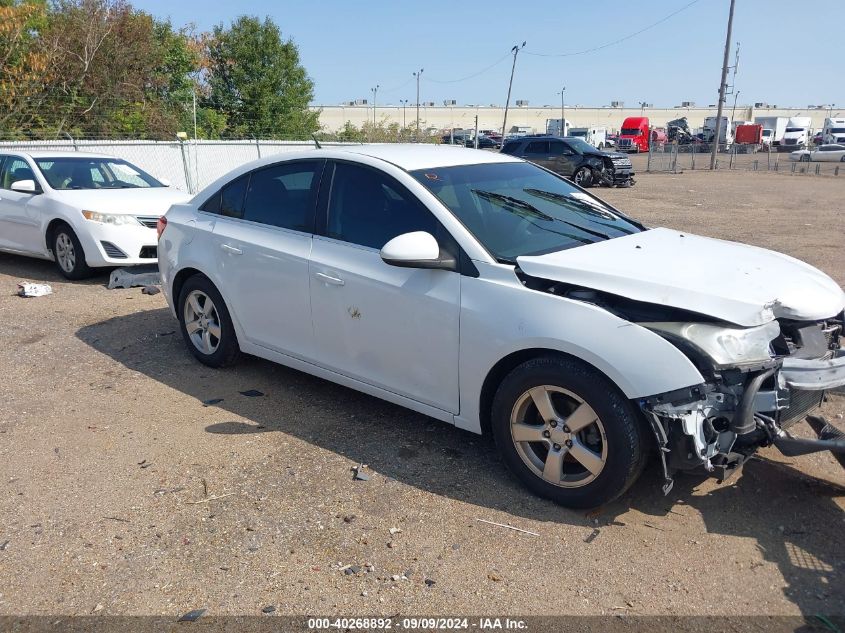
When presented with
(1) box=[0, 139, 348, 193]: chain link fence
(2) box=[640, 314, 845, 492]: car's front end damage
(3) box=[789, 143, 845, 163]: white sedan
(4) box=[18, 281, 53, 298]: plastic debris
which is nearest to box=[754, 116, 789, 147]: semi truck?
(3) box=[789, 143, 845, 163]: white sedan

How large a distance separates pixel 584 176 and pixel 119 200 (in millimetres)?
18996

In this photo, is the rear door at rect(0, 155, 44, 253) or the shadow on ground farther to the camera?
the rear door at rect(0, 155, 44, 253)

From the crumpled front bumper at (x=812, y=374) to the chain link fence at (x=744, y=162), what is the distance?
33281 mm

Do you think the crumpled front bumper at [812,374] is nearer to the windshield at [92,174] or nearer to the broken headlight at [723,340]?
the broken headlight at [723,340]

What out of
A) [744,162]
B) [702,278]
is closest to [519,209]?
[702,278]

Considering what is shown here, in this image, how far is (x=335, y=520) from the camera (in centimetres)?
352

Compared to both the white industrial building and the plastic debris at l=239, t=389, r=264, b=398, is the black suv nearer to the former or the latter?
the plastic debris at l=239, t=389, r=264, b=398

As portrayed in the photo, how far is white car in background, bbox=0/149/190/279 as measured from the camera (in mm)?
8477

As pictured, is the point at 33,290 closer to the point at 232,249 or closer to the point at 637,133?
the point at 232,249

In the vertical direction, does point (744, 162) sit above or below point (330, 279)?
below

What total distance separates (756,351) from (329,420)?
103 inches

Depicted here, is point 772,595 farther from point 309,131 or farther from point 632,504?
point 309,131

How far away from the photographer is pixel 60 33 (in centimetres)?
2194

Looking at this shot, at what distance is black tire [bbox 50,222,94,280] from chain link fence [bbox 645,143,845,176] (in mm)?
30835
